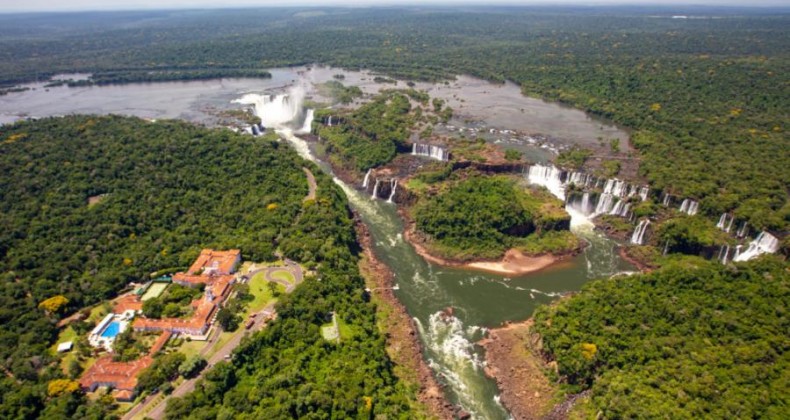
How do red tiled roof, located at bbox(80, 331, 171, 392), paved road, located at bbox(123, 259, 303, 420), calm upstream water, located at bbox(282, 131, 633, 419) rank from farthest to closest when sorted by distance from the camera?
1. calm upstream water, located at bbox(282, 131, 633, 419)
2. red tiled roof, located at bbox(80, 331, 171, 392)
3. paved road, located at bbox(123, 259, 303, 420)

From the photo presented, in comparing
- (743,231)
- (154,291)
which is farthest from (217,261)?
(743,231)

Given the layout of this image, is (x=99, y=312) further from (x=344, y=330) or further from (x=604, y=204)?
(x=604, y=204)

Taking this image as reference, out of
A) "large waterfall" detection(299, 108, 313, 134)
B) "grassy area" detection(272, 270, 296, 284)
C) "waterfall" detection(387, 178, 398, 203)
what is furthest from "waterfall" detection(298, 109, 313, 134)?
"grassy area" detection(272, 270, 296, 284)

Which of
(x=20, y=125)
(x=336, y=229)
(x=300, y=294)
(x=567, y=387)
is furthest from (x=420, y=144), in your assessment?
(x=20, y=125)

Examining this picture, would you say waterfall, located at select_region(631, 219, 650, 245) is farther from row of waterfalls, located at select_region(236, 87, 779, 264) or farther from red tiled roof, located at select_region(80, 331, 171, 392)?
red tiled roof, located at select_region(80, 331, 171, 392)

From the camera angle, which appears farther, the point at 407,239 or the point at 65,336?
the point at 407,239

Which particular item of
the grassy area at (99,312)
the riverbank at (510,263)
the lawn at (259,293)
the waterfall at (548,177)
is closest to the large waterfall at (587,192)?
the waterfall at (548,177)

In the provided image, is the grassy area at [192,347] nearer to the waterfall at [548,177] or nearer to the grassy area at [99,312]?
the grassy area at [99,312]
